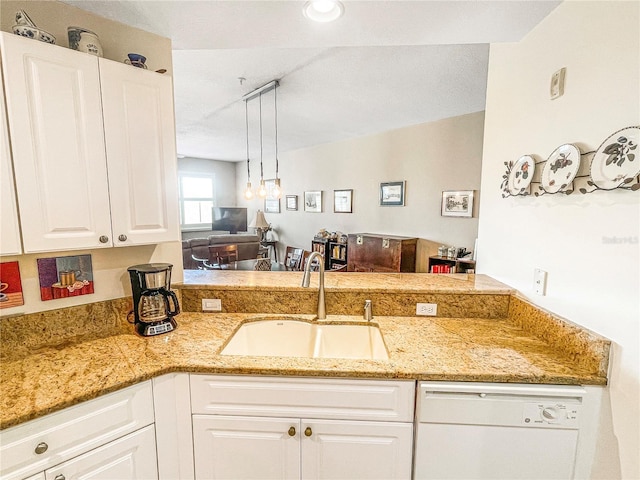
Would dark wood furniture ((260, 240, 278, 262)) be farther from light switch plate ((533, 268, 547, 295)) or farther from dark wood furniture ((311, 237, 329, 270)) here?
light switch plate ((533, 268, 547, 295))

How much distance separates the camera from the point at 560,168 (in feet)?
3.93

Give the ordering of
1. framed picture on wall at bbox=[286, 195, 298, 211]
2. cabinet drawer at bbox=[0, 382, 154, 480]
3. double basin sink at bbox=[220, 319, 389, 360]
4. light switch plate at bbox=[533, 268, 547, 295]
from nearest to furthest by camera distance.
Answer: cabinet drawer at bbox=[0, 382, 154, 480] → light switch plate at bbox=[533, 268, 547, 295] → double basin sink at bbox=[220, 319, 389, 360] → framed picture on wall at bbox=[286, 195, 298, 211]

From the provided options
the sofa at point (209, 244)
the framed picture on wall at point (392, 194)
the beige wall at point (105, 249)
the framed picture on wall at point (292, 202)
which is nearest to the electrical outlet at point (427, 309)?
the beige wall at point (105, 249)

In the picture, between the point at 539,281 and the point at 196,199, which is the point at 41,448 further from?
the point at 196,199

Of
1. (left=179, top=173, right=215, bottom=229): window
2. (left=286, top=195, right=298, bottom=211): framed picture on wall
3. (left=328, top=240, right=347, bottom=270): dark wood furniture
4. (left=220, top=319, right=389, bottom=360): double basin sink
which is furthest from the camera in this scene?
(left=179, top=173, right=215, bottom=229): window

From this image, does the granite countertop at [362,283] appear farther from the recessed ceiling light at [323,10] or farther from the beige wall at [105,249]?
the recessed ceiling light at [323,10]

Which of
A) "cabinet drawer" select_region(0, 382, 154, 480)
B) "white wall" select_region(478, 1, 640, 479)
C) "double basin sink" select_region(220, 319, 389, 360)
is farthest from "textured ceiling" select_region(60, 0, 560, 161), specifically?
"cabinet drawer" select_region(0, 382, 154, 480)

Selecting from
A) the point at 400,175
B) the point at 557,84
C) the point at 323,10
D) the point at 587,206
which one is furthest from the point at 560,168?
the point at 400,175

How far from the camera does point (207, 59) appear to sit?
7.40 ft

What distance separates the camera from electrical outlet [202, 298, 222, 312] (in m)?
1.70

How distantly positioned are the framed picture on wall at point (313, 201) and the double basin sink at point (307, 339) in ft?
13.5

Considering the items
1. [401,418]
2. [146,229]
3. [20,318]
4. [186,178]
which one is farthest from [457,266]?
[186,178]

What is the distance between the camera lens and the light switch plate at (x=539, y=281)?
4.38ft

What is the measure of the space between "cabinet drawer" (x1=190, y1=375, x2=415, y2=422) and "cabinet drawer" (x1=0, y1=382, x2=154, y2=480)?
20 centimetres
